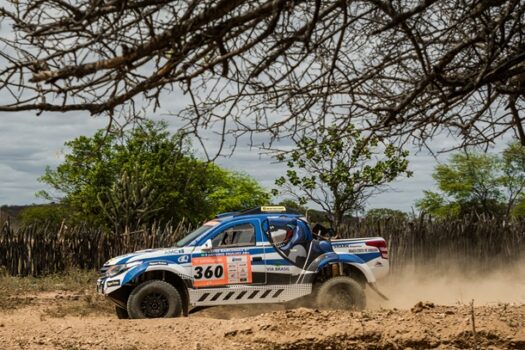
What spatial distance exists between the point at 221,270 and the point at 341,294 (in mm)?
1888

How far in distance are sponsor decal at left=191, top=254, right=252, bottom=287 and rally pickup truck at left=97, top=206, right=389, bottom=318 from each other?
0.6 inches

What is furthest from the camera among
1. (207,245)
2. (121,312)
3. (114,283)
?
(121,312)

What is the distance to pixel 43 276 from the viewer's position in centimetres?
1998

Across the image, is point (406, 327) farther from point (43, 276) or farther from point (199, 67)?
point (43, 276)

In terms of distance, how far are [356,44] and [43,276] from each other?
13877 mm

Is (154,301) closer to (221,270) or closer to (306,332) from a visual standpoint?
(221,270)

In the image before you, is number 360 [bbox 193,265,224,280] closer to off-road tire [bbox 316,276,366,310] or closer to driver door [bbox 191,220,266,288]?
driver door [bbox 191,220,266,288]

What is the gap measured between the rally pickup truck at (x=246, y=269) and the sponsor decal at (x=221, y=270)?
0.01 metres

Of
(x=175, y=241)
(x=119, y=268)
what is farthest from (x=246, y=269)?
(x=175, y=241)

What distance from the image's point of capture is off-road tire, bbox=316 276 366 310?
41.5 feet

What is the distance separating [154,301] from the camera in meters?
12.1

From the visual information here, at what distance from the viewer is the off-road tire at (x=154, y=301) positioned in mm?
11992

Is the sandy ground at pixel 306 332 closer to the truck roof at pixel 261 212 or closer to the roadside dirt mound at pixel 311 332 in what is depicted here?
the roadside dirt mound at pixel 311 332

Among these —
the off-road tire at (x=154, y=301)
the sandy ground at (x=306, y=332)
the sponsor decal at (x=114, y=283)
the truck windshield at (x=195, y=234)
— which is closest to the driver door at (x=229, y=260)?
the truck windshield at (x=195, y=234)
